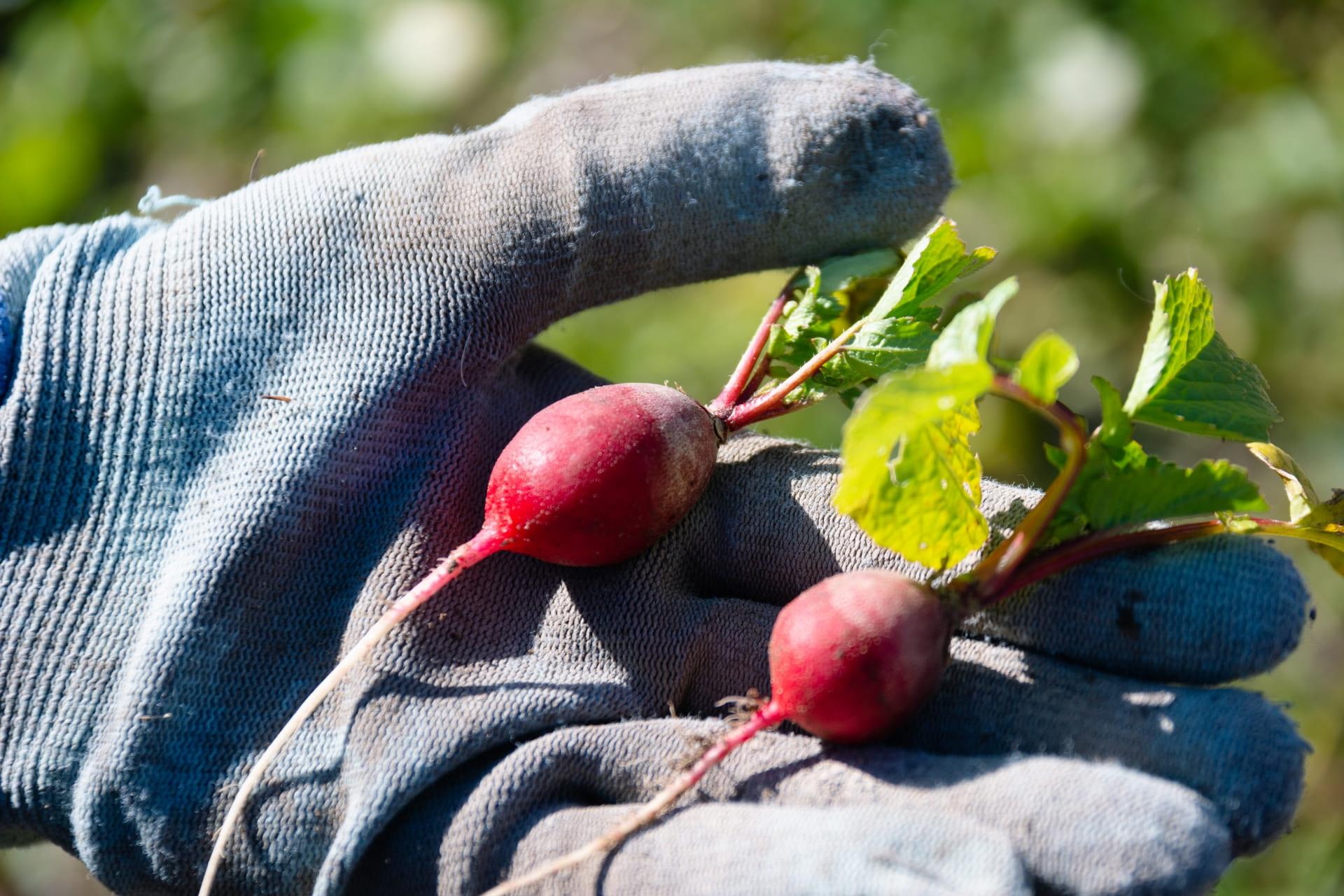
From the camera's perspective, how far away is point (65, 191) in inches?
169

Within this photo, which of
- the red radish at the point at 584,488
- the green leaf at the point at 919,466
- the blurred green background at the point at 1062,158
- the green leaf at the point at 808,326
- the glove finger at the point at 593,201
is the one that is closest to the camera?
the green leaf at the point at 919,466

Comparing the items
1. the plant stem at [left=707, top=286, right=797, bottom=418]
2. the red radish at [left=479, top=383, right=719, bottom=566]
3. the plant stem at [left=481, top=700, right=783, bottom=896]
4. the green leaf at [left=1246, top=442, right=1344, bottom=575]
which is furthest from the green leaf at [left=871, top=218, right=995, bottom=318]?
the plant stem at [left=481, top=700, right=783, bottom=896]

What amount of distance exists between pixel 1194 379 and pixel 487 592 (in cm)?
114

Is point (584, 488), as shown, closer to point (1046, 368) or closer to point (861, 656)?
point (861, 656)

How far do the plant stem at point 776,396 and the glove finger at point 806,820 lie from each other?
55 centimetres

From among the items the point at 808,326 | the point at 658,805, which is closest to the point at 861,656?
the point at 658,805

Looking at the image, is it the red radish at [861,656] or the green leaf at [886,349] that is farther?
the green leaf at [886,349]

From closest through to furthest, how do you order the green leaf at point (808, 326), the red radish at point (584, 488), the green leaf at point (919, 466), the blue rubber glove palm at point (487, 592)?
1. the green leaf at point (919, 466)
2. the blue rubber glove palm at point (487, 592)
3. the red radish at point (584, 488)
4. the green leaf at point (808, 326)

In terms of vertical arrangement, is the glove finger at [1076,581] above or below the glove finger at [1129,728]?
above

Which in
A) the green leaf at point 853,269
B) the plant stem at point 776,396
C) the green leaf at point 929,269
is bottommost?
the plant stem at point 776,396

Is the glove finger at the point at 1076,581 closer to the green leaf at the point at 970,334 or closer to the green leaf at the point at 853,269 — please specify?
the green leaf at the point at 853,269

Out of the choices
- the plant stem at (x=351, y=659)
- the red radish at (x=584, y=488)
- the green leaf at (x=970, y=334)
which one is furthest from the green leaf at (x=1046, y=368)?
the plant stem at (x=351, y=659)

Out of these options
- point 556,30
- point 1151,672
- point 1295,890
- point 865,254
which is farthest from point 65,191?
point 1295,890

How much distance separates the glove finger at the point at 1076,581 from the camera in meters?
1.28
